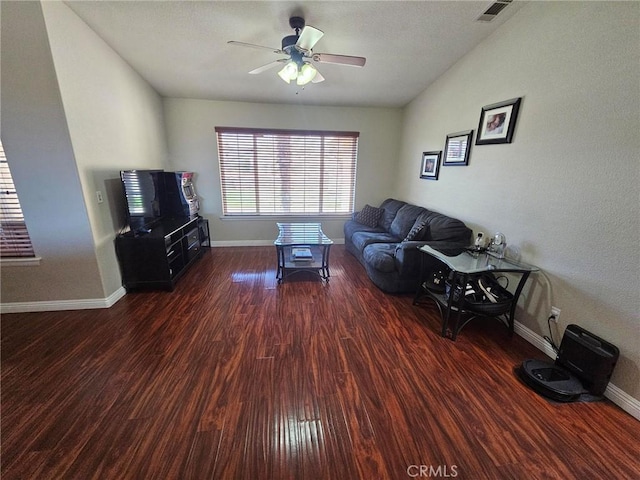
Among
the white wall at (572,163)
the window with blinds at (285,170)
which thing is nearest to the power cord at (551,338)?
the white wall at (572,163)

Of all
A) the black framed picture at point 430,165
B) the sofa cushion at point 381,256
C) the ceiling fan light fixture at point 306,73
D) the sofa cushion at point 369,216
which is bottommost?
the sofa cushion at point 381,256

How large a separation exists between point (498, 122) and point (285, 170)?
3.24m

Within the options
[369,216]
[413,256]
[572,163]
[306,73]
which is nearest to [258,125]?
[306,73]

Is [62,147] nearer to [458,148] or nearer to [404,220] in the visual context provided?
[404,220]

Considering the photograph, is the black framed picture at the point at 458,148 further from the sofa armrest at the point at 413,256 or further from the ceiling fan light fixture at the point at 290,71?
the ceiling fan light fixture at the point at 290,71

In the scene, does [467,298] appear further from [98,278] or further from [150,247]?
[98,278]

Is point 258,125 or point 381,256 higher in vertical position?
point 258,125

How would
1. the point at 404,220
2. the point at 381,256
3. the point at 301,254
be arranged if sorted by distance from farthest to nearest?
the point at 404,220 < the point at 301,254 < the point at 381,256

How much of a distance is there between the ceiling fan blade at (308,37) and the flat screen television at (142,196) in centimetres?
219

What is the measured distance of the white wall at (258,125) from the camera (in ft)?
13.8

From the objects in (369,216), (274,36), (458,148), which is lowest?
(369,216)

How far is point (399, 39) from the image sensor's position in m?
2.46

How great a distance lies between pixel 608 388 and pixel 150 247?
4.06m

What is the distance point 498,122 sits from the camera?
2.43 metres
